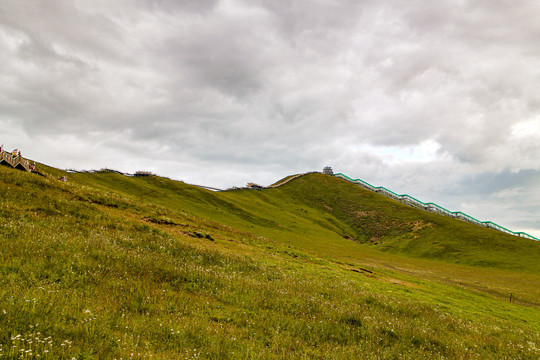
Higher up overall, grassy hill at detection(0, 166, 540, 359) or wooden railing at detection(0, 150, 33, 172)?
wooden railing at detection(0, 150, 33, 172)

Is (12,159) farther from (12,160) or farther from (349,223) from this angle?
(349,223)

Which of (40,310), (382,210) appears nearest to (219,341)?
(40,310)

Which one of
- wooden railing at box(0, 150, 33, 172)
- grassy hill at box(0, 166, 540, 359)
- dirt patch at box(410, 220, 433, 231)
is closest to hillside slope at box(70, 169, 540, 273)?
dirt patch at box(410, 220, 433, 231)

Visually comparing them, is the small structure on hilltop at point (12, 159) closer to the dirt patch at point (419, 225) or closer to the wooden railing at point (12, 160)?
the wooden railing at point (12, 160)

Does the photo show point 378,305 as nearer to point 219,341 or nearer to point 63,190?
point 219,341

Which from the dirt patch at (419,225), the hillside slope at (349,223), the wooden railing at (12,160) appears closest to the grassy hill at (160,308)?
the wooden railing at (12,160)

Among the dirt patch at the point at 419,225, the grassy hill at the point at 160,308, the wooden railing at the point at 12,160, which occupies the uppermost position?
the dirt patch at the point at 419,225

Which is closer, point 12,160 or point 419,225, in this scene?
point 12,160

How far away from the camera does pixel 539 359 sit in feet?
37.2

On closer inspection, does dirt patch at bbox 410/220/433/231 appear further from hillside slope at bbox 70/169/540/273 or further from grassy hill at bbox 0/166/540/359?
grassy hill at bbox 0/166/540/359

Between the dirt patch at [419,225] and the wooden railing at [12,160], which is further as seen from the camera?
the dirt patch at [419,225]

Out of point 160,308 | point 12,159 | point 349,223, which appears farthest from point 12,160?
point 349,223

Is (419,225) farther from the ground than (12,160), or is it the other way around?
(419,225)

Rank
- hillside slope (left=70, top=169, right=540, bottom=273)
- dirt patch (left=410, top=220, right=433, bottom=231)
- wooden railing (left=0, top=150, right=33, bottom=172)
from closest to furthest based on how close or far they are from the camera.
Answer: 1. wooden railing (left=0, top=150, right=33, bottom=172)
2. hillside slope (left=70, top=169, right=540, bottom=273)
3. dirt patch (left=410, top=220, right=433, bottom=231)
